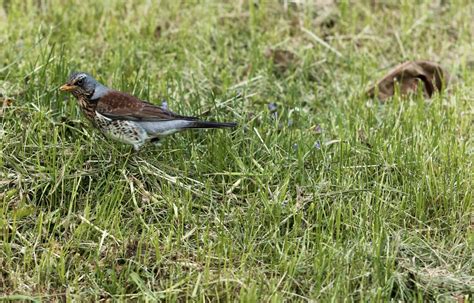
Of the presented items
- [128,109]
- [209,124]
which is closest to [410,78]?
[209,124]

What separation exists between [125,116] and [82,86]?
350mm

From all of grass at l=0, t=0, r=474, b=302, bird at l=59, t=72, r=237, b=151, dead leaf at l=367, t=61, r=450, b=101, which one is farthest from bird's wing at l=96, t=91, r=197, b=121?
dead leaf at l=367, t=61, r=450, b=101

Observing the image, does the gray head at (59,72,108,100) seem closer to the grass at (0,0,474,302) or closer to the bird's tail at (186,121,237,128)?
the grass at (0,0,474,302)

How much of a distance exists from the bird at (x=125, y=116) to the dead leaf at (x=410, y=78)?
195 centimetres

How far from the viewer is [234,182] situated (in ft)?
17.1

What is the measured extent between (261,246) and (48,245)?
1100 millimetres

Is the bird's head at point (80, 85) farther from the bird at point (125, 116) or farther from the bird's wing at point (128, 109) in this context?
the bird's wing at point (128, 109)

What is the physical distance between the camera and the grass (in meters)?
4.41

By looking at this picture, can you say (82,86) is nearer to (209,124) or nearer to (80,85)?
(80,85)

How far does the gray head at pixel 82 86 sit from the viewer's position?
5.48 metres

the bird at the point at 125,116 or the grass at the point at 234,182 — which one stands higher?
the bird at the point at 125,116

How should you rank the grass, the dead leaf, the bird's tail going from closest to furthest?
the grass
the bird's tail
the dead leaf

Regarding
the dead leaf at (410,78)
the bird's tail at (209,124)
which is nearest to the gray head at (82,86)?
the bird's tail at (209,124)

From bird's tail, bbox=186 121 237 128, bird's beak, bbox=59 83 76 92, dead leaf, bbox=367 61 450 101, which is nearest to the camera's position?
bird's tail, bbox=186 121 237 128
